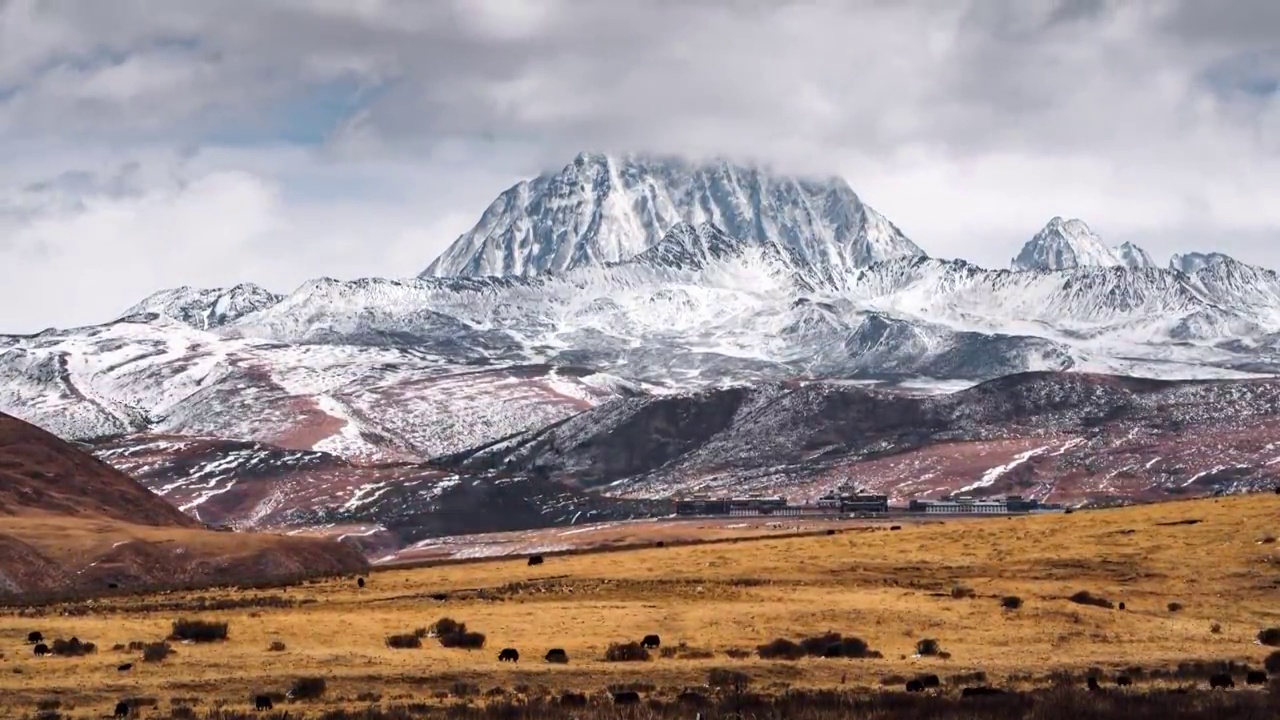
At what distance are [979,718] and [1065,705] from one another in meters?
3.75

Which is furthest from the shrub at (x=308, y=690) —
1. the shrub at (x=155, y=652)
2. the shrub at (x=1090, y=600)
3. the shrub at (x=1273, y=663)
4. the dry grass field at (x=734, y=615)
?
the shrub at (x=1090, y=600)

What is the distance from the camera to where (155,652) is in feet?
208

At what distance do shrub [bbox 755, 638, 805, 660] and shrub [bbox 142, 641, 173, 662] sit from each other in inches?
824

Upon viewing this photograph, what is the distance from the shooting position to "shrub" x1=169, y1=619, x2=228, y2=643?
69188 millimetres

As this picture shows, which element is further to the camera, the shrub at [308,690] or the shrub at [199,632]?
the shrub at [199,632]

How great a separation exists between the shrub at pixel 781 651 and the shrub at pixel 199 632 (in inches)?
800

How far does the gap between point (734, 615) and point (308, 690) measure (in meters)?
26.4

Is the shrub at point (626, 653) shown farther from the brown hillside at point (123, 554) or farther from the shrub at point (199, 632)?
the brown hillside at point (123, 554)

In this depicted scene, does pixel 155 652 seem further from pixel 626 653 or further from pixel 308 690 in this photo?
pixel 626 653

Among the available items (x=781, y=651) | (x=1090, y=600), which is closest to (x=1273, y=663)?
(x=781, y=651)

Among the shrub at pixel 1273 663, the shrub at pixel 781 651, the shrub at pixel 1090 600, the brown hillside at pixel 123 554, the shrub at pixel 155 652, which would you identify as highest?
the brown hillside at pixel 123 554

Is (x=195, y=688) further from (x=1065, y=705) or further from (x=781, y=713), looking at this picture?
(x=1065, y=705)

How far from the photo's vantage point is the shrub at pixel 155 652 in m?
62.8

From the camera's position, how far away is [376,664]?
205 ft
